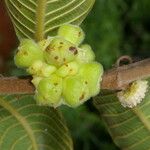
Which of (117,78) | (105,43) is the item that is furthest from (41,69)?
(105,43)

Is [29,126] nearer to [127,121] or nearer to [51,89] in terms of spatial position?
[127,121]

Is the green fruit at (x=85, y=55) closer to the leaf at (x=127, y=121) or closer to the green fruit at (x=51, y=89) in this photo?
the green fruit at (x=51, y=89)

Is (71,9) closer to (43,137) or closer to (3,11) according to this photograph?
(43,137)

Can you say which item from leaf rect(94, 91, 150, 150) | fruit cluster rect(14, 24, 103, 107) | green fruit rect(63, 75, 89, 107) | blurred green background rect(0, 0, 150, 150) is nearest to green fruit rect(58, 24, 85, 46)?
fruit cluster rect(14, 24, 103, 107)

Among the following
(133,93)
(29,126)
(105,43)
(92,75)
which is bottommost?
(105,43)

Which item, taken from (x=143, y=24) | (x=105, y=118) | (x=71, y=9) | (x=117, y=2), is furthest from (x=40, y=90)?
(x=143, y=24)
